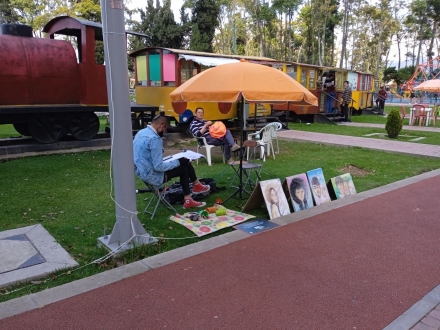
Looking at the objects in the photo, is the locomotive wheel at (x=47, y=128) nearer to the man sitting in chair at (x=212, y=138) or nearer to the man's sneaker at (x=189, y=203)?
the man sitting in chair at (x=212, y=138)

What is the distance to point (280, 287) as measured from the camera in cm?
319

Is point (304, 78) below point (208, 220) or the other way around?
the other way around

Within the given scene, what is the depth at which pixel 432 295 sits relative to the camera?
3.08 metres

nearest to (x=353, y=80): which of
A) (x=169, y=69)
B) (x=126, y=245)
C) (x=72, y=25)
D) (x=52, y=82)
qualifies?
(x=169, y=69)

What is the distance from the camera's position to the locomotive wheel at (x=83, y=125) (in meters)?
9.77

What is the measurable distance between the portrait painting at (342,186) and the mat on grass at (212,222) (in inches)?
65.1

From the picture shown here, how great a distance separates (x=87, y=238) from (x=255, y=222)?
1997 millimetres

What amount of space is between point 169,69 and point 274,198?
8930 mm

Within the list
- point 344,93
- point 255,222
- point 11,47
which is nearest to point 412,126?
point 344,93

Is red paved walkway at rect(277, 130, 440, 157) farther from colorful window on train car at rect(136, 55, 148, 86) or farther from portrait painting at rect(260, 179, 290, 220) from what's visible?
portrait painting at rect(260, 179, 290, 220)

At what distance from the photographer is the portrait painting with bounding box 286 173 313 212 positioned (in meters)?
5.11

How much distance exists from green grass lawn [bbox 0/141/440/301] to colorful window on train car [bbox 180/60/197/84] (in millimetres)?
4510

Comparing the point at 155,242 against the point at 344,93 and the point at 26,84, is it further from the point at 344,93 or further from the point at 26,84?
the point at 344,93

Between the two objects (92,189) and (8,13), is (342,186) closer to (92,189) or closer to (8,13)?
(92,189)
